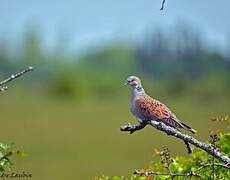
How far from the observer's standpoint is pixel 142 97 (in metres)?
4.98

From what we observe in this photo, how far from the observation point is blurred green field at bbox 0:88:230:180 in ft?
75.7

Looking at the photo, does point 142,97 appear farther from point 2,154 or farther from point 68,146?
point 68,146

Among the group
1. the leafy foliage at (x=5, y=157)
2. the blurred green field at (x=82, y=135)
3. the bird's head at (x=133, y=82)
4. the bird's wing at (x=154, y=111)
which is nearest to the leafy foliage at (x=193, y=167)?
the bird's wing at (x=154, y=111)

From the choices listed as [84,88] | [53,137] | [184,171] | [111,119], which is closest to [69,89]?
[84,88]

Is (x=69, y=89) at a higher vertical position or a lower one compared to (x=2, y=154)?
higher

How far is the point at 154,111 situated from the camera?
496 centimetres

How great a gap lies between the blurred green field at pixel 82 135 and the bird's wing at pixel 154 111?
14076 millimetres

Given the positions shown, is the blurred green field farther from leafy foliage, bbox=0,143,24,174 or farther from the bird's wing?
leafy foliage, bbox=0,143,24,174

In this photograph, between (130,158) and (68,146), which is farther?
(68,146)

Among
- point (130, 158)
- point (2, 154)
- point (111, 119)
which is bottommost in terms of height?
point (2, 154)

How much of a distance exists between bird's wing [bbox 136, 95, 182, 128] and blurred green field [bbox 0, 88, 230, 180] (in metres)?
14.1

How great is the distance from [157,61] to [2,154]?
184 feet

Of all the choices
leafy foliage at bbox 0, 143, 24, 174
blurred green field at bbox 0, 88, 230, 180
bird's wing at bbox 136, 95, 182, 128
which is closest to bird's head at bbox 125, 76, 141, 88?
bird's wing at bbox 136, 95, 182, 128

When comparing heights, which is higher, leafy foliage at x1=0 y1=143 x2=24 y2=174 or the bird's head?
the bird's head
